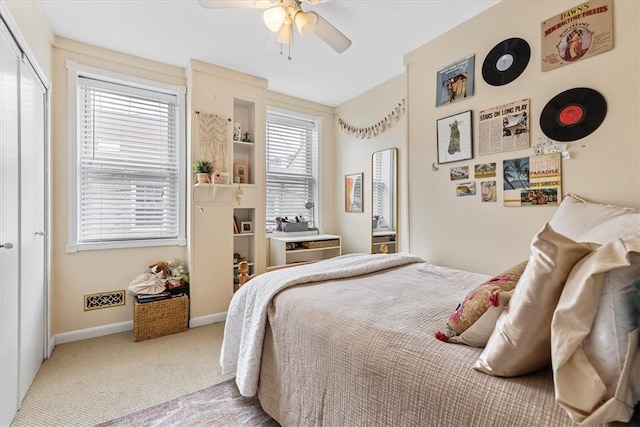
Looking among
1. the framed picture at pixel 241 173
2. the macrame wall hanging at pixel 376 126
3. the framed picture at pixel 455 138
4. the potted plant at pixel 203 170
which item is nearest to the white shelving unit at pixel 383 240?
the framed picture at pixel 455 138

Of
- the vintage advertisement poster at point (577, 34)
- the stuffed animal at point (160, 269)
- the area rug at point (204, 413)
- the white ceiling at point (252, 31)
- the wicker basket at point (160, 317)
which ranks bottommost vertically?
the area rug at point (204, 413)

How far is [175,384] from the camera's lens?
77.1 inches

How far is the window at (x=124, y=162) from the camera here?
268cm

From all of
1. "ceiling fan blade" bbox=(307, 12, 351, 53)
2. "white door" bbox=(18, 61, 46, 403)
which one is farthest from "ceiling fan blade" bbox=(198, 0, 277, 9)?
"white door" bbox=(18, 61, 46, 403)

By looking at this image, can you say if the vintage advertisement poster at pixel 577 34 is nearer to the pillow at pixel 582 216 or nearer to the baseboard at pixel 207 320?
the pillow at pixel 582 216

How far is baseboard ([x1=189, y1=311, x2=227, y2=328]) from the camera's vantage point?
9.58 feet

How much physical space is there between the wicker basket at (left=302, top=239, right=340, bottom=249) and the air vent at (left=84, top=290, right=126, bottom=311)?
1.92 metres

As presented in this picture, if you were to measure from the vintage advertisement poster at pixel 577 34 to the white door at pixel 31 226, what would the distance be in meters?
3.24

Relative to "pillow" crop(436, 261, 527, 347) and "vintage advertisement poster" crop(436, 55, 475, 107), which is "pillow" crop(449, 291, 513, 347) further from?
"vintage advertisement poster" crop(436, 55, 475, 107)

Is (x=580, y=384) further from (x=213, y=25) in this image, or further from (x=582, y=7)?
(x=213, y=25)

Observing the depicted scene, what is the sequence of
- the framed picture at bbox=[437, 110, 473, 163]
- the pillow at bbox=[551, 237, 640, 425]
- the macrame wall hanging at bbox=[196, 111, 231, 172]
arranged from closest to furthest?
the pillow at bbox=[551, 237, 640, 425] < the framed picture at bbox=[437, 110, 473, 163] < the macrame wall hanging at bbox=[196, 111, 231, 172]

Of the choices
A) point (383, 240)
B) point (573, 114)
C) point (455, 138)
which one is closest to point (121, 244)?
point (383, 240)

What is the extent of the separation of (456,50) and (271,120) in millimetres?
2296

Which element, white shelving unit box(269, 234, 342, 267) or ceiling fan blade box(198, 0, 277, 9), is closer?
ceiling fan blade box(198, 0, 277, 9)
